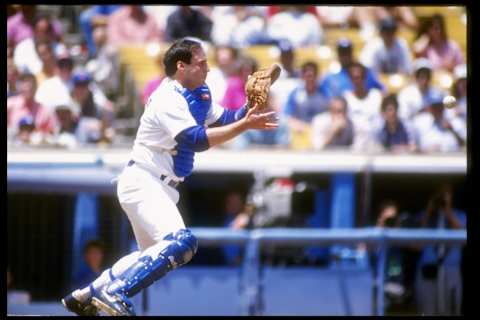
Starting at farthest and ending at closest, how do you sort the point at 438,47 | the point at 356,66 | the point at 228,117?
1. the point at 438,47
2. the point at 356,66
3. the point at 228,117

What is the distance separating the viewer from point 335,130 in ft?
41.2

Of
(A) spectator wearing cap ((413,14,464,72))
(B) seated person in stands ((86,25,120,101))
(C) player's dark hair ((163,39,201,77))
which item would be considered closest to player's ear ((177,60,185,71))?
(C) player's dark hair ((163,39,201,77))

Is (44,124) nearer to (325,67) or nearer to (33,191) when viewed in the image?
(33,191)

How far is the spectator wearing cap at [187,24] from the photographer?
13453mm

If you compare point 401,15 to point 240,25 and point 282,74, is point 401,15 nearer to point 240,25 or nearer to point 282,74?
point 240,25

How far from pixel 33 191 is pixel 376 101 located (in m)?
3.51

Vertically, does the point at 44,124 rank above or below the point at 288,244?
above

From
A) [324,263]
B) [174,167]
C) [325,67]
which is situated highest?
[325,67]

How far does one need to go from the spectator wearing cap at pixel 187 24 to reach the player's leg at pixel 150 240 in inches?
232

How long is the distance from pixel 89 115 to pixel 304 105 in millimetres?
2115

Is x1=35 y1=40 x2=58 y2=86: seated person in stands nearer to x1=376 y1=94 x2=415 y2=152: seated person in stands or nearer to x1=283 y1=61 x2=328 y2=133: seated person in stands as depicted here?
x1=283 y1=61 x2=328 y2=133: seated person in stands

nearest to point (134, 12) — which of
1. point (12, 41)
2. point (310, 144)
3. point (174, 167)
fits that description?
point (12, 41)

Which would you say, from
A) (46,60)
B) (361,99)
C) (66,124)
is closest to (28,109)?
(66,124)

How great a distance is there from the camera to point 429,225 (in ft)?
39.1
